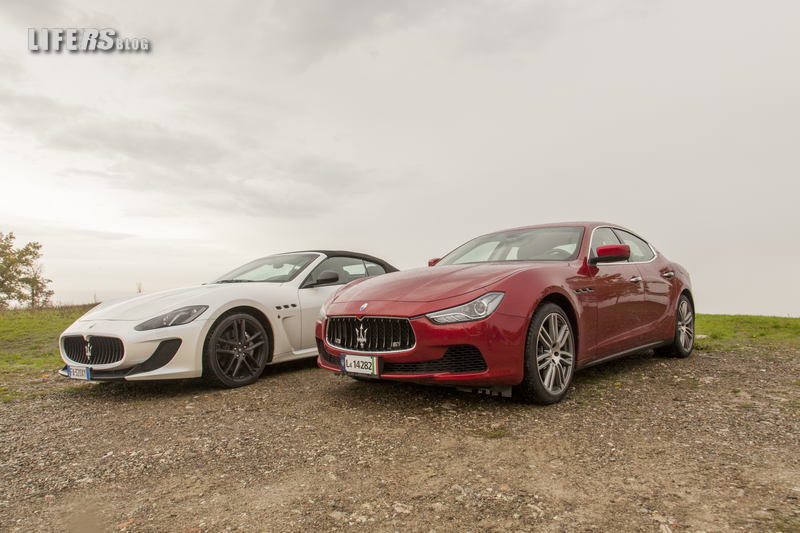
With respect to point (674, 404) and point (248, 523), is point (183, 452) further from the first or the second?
point (674, 404)

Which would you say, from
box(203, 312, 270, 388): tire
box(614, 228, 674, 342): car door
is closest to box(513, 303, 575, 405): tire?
box(614, 228, 674, 342): car door

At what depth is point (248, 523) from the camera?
243 centimetres

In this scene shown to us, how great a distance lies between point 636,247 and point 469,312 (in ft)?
10.3

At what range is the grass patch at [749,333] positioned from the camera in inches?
333

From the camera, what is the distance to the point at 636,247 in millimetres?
6062

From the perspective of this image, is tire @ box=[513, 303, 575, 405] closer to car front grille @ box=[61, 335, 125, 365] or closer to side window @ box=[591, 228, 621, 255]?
side window @ box=[591, 228, 621, 255]

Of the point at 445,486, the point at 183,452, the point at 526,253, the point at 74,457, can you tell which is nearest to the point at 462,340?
the point at 445,486

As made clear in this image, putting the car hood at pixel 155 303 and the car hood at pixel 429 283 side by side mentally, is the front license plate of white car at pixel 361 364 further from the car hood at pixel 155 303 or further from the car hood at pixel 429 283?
the car hood at pixel 155 303

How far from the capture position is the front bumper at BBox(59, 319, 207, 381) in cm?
491

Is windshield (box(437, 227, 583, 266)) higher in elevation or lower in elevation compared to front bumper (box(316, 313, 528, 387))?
higher

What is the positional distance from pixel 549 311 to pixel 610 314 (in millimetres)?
1079

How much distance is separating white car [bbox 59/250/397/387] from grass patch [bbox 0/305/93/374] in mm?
2913

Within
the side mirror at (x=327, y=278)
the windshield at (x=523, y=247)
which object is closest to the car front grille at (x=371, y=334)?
the windshield at (x=523, y=247)

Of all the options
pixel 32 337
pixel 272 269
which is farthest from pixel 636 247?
pixel 32 337
